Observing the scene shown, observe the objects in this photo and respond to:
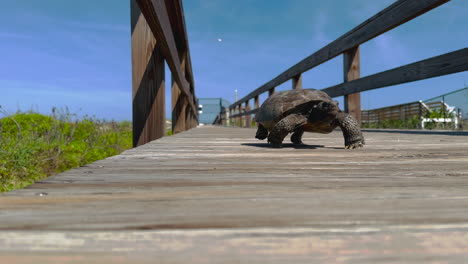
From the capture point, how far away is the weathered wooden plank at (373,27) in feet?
11.7

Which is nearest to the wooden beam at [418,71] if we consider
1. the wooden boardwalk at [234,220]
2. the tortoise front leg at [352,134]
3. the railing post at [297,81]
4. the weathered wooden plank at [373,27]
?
the weathered wooden plank at [373,27]

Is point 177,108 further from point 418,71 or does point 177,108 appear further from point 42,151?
point 418,71

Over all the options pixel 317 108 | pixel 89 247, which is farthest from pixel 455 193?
pixel 317 108

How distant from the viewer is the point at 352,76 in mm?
4949

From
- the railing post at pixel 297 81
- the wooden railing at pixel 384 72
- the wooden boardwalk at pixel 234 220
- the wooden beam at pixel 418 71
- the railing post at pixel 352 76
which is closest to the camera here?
the wooden boardwalk at pixel 234 220

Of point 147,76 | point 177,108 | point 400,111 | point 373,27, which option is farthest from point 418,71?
point 400,111

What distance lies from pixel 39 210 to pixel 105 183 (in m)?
0.30

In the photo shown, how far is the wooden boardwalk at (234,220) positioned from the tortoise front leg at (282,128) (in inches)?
61.1

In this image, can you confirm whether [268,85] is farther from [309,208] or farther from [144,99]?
[309,208]

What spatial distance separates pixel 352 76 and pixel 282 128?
2.95m

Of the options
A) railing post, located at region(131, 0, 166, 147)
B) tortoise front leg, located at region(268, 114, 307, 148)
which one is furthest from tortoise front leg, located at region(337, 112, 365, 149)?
railing post, located at region(131, 0, 166, 147)

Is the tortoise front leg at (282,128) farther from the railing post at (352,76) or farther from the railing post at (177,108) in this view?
the railing post at (177,108)

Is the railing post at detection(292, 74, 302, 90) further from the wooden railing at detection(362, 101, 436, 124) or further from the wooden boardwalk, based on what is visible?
the wooden railing at detection(362, 101, 436, 124)

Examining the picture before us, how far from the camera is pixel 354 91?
468 centimetres
